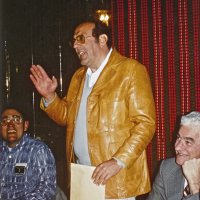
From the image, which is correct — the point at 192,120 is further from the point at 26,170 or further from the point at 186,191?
the point at 26,170

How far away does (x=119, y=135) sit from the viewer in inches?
95.9

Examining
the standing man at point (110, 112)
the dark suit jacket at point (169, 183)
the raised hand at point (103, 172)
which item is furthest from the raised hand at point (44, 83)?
the dark suit jacket at point (169, 183)

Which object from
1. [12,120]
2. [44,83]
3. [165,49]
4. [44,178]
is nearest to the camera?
[44,83]

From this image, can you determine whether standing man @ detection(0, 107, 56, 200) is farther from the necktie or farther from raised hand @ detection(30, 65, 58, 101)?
the necktie

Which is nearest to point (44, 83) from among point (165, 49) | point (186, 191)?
point (186, 191)

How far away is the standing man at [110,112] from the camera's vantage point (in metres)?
2.33

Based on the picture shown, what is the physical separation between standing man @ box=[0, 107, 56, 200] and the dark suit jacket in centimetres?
86

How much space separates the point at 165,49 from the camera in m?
3.59

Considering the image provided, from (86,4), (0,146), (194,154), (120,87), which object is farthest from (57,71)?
(194,154)

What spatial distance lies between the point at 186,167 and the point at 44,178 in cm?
118

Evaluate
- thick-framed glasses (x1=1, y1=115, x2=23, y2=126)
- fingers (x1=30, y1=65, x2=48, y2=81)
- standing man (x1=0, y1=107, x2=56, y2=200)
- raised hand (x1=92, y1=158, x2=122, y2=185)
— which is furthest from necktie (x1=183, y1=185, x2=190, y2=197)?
thick-framed glasses (x1=1, y1=115, x2=23, y2=126)

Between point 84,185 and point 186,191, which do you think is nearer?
point 84,185

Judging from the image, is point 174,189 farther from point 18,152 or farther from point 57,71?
point 57,71

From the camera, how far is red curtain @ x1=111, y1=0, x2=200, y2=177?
345cm
